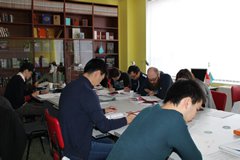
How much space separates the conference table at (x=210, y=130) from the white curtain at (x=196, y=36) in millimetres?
2325

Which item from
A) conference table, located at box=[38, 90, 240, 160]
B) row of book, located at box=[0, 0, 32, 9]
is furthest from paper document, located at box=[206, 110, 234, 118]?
row of book, located at box=[0, 0, 32, 9]

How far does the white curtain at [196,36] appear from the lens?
182 inches

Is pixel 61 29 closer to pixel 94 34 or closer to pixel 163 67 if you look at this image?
pixel 94 34

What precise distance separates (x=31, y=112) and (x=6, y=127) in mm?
1436

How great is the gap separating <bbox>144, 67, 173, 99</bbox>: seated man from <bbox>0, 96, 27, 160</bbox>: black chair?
197 centimetres

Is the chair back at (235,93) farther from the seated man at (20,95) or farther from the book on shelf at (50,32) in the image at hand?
the book on shelf at (50,32)

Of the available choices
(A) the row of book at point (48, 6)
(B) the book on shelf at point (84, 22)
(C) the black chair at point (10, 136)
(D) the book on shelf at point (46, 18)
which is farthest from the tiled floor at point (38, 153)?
(B) the book on shelf at point (84, 22)

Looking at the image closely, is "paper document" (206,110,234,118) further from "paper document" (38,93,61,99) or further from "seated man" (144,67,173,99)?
"paper document" (38,93,61,99)

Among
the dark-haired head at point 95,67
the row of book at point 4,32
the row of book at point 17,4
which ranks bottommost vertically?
the dark-haired head at point 95,67

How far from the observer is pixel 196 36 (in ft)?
17.2

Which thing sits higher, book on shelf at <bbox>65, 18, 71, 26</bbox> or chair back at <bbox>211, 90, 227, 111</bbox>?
book on shelf at <bbox>65, 18, 71, 26</bbox>

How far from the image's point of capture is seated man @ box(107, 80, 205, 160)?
115 centimetres

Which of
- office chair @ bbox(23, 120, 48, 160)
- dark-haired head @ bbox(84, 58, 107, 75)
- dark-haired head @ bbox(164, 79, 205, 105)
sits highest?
dark-haired head @ bbox(84, 58, 107, 75)

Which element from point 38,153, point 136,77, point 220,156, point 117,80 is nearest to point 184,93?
point 220,156
